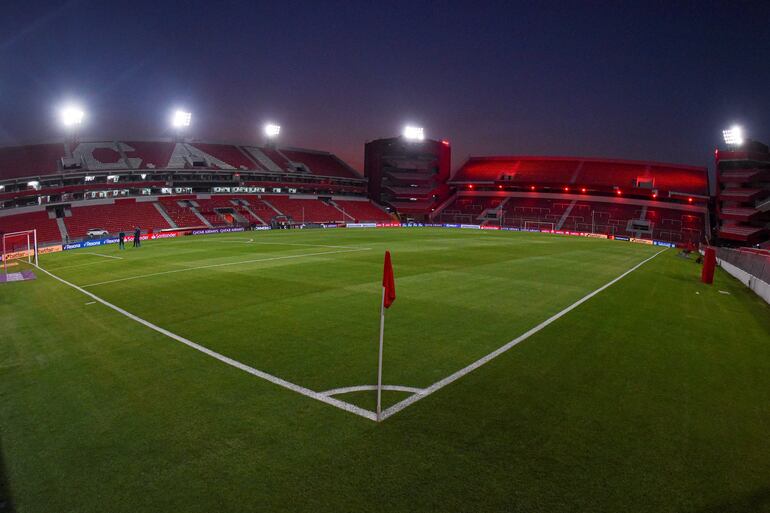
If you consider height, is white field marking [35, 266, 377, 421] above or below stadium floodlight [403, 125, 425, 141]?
below

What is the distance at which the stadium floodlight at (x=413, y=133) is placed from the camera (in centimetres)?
9956

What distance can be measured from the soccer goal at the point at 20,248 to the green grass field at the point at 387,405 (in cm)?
1789

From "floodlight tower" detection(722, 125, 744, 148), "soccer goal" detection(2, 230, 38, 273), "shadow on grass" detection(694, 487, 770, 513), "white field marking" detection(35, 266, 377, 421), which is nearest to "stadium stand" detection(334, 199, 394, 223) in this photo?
"soccer goal" detection(2, 230, 38, 273)

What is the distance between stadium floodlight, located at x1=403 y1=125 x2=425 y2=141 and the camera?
9956 cm

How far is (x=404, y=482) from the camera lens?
14.3 ft

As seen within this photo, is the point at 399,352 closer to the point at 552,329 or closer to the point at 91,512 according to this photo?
the point at 552,329

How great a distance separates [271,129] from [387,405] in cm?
9429

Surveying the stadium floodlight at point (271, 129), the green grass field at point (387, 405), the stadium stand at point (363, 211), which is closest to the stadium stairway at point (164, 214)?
the stadium floodlight at point (271, 129)

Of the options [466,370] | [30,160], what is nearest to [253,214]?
[30,160]

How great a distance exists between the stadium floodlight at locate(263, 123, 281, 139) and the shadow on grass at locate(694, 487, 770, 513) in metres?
96.8

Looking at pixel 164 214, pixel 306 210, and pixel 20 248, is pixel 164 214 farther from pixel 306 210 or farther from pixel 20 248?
pixel 306 210

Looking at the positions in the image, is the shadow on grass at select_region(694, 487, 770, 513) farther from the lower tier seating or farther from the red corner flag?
the lower tier seating

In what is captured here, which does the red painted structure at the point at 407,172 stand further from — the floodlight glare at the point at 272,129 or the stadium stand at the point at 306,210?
the floodlight glare at the point at 272,129

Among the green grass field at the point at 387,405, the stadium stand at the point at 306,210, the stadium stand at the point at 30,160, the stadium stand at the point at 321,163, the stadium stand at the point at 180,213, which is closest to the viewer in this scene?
the green grass field at the point at 387,405
